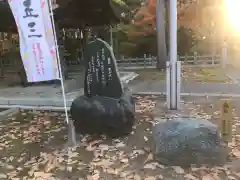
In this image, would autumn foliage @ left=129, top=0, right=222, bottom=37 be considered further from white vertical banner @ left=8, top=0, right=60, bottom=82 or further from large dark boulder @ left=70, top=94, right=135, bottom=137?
large dark boulder @ left=70, top=94, right=135, bottom=137

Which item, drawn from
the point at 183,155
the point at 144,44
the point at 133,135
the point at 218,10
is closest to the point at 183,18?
the point at 218,10

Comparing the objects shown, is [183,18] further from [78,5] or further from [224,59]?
[78,5]

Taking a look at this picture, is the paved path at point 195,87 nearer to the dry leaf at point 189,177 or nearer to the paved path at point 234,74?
the paved path at point 234,74

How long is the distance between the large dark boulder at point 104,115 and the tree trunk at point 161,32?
8816mm

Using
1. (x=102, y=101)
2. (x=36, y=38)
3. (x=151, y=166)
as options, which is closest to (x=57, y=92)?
(x=36, y=38)

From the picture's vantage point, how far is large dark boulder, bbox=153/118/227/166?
3.98 meters

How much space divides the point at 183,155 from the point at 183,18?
40.7 feet

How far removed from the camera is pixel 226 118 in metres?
4.50

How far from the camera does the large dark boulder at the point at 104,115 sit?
5.06m

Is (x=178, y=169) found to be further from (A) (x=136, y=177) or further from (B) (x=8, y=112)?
(B) (x=8, y=112)

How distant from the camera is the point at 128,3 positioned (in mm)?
18109

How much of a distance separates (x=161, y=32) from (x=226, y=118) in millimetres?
9624

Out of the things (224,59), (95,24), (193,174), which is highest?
(95,24)

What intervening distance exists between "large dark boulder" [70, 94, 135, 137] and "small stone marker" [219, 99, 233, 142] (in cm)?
162
